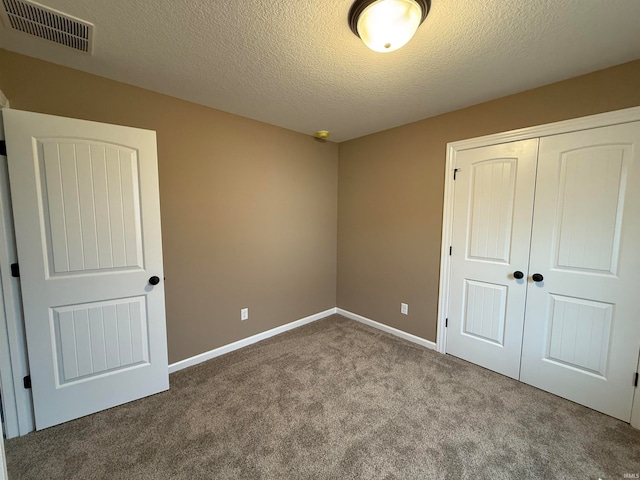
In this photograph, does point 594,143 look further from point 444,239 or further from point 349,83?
point 349,83

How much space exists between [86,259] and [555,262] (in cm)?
350

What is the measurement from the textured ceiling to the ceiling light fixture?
7cm

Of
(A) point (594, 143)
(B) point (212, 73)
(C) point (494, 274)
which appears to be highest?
(B) point (212, 73)

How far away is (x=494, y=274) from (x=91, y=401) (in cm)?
338

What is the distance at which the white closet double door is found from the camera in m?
1.78

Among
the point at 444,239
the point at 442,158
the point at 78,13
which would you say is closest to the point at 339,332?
the point at 444,239

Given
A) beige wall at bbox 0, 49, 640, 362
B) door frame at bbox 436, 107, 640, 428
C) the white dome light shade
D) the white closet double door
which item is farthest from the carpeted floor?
the white dome light shade

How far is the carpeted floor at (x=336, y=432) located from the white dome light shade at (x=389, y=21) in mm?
2345

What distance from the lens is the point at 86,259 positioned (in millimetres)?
1763

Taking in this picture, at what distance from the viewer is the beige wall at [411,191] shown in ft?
6.20

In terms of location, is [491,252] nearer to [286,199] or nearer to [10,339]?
[286,199]

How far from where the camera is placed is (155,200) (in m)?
1.96

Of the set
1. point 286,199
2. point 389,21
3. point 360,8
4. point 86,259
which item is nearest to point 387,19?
point 389,21

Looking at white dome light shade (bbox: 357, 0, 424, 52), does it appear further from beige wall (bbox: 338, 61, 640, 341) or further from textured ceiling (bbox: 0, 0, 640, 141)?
beige wall (bbox: 338, 61, 640, 341)
